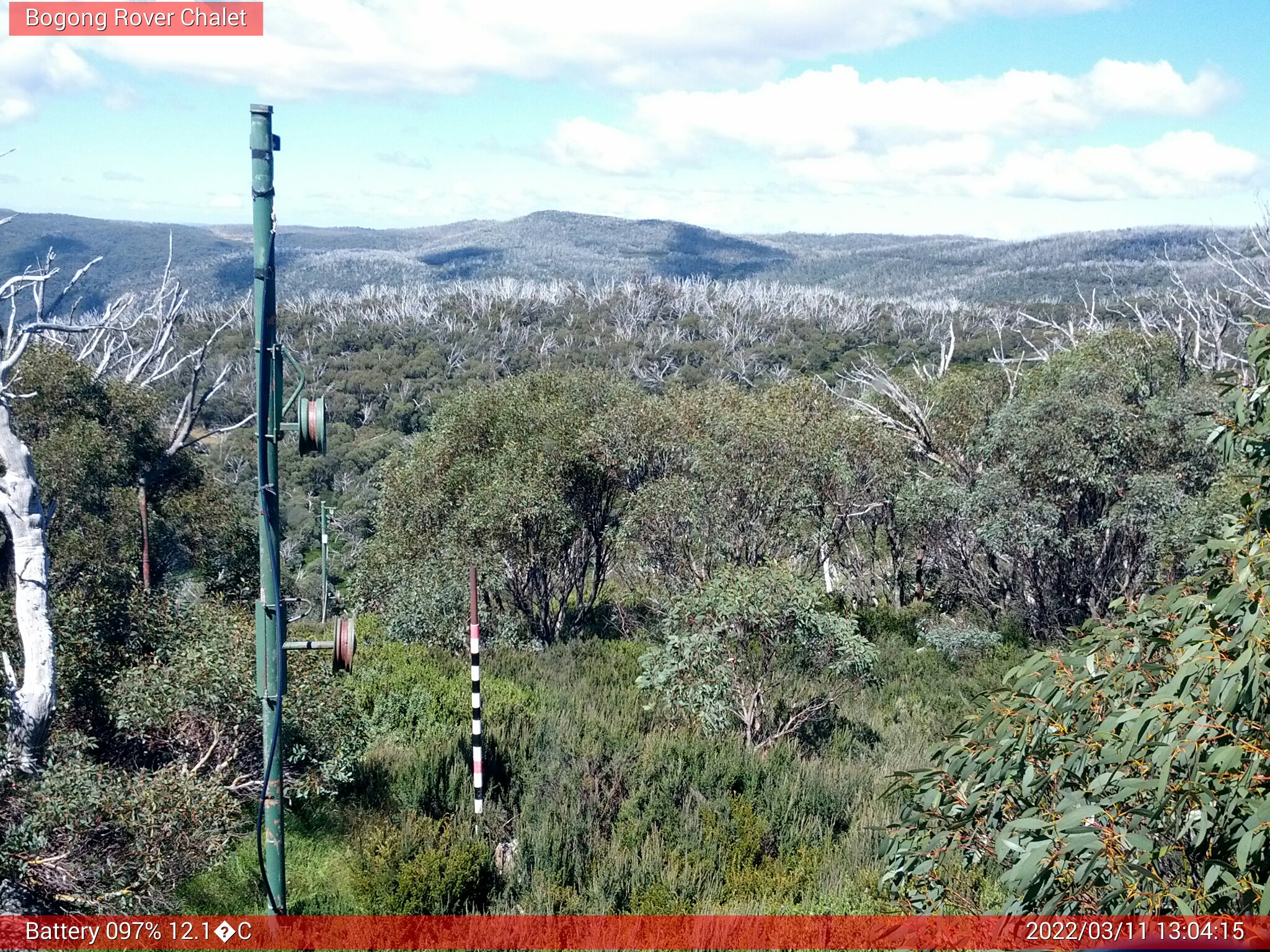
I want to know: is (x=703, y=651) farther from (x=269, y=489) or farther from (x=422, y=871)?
(x=269, y=489)

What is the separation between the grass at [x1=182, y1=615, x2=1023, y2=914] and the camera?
6.74 metres

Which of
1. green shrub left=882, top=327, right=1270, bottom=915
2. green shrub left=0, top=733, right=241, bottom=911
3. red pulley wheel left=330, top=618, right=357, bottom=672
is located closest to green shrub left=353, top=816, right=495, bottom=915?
green shrub left=0, top=733, right=241, bottom=911

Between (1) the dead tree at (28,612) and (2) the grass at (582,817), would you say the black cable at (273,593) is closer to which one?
(2) the grass at (582,817)

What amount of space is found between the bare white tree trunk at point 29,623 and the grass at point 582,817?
4.80 ft

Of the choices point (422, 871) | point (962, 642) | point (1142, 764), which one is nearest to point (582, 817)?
point (422, 871)

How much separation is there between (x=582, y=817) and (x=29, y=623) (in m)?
4.28

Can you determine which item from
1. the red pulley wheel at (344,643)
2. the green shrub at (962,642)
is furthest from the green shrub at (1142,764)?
the green shrub at (962,642)

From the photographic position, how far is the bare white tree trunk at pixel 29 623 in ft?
21.1

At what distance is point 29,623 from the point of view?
6.57m

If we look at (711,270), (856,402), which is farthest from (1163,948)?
(711,270)

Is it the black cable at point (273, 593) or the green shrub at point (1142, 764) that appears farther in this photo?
the black cable at point (273, 593)

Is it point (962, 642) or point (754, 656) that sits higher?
point (754, 656)

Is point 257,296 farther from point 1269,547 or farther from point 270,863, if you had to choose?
point 1269,547

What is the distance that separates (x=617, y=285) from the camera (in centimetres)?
12244
